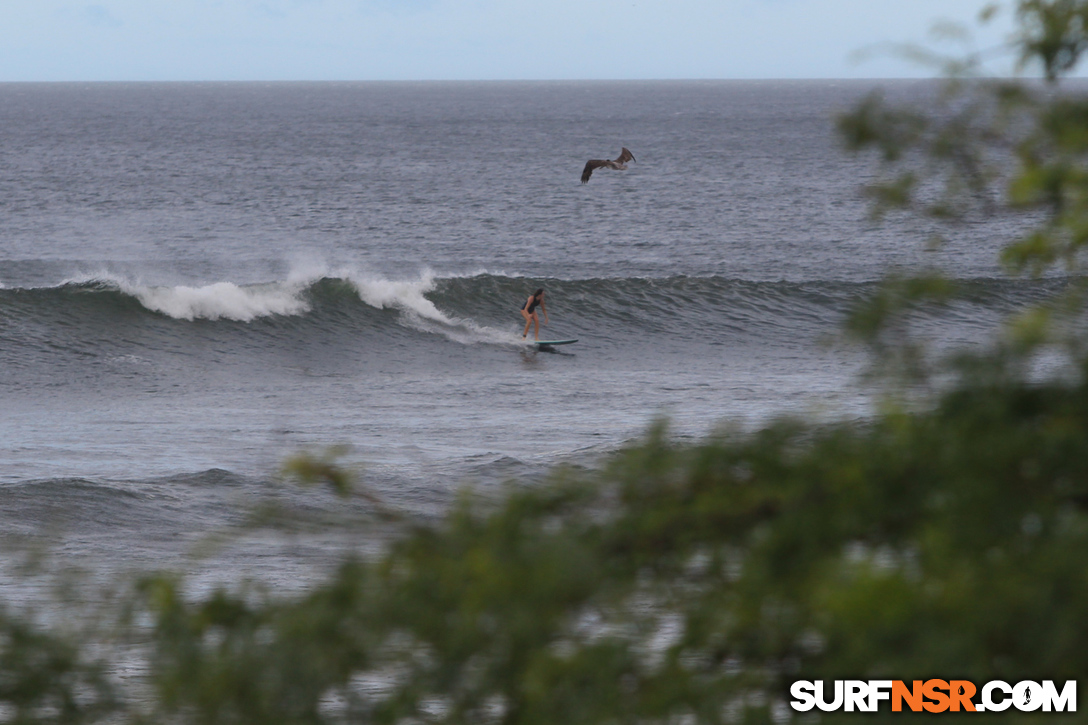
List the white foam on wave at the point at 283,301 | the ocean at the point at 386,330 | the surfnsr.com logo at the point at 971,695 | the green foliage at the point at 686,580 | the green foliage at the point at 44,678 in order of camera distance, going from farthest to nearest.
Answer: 1. the white foam on wave at the point at 283,301
2. the ocean at the point at 386,330
3. the green foliage at the point at 44,678
4. the green foliage at the point at 686,580
5. the surfnsr.com logo at the point at 971,695

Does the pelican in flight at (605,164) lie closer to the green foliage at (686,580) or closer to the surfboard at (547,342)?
the surfboard at (547,342)

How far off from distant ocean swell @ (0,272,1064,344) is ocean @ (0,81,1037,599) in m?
0.08

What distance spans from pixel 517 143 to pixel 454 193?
38.2 metres

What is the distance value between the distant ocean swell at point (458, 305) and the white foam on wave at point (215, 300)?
28 mm

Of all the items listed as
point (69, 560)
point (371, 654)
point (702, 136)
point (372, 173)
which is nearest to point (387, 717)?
point (371, 654)

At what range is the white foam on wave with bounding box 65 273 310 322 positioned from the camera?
27359 millimetres

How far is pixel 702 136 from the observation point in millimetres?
106125

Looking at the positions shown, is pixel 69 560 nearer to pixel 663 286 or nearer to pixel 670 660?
pixel 670 660

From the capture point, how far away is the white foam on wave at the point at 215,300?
89.8 feet

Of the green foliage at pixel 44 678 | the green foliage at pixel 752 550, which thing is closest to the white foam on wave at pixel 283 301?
the green foliage at pixel 44 678

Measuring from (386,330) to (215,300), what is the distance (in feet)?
13.5

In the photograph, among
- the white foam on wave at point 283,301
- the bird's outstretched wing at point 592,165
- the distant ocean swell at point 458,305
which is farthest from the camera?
the white foam on wave at point 283,301

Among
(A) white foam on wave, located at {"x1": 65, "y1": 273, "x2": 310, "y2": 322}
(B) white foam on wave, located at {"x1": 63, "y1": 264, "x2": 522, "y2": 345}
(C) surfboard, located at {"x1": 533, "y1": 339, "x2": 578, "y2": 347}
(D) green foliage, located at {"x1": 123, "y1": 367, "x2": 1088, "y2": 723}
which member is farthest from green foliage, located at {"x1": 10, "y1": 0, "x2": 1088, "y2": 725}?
(A) white foam on wave, located at {"x1": 65, "y1": 273, "x2": 310, "y2": 322}

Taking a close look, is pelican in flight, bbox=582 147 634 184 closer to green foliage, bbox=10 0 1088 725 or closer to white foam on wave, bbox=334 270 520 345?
white foam on wave, bbox=334 270 520 345
